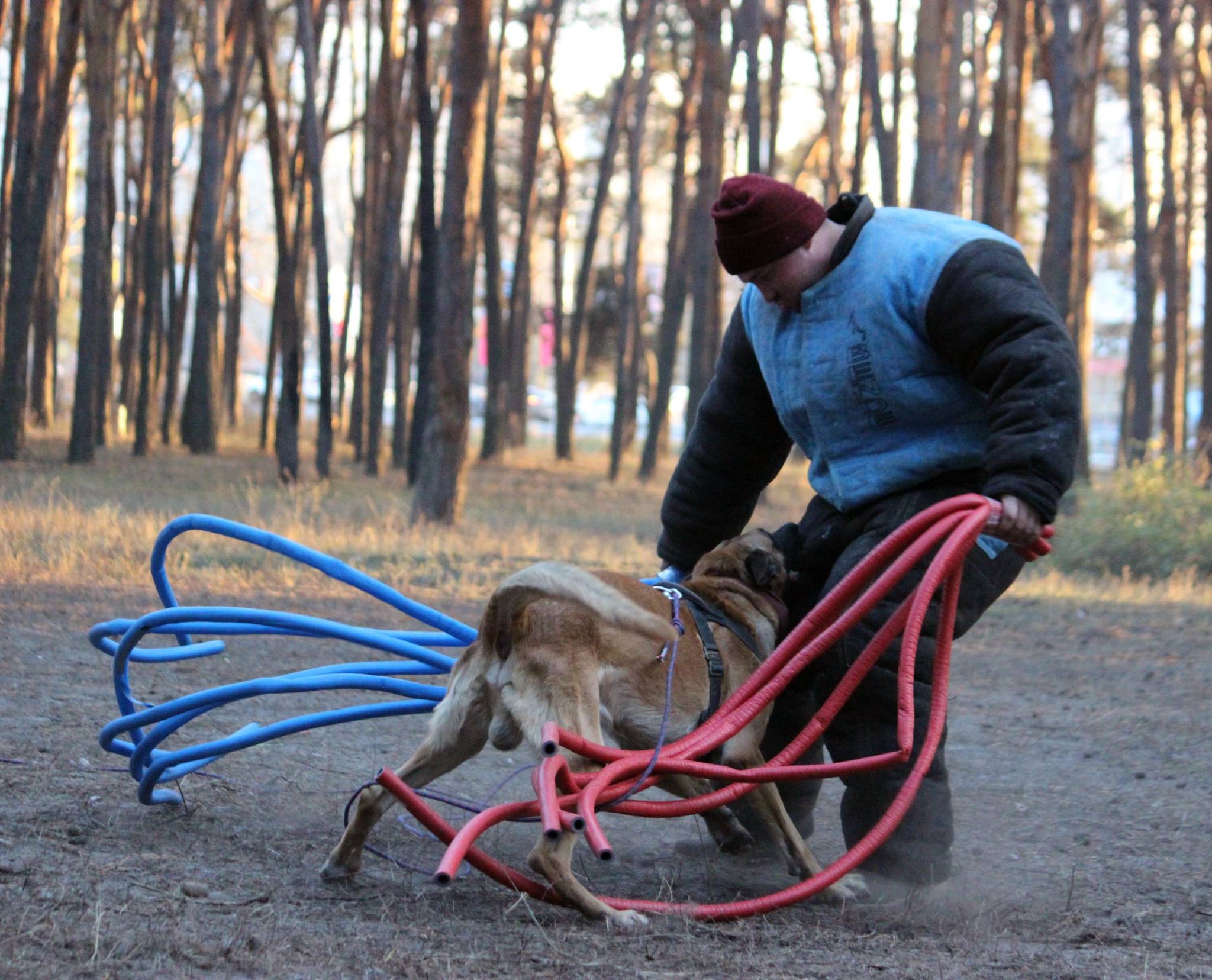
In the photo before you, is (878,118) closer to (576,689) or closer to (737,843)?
(737,843)

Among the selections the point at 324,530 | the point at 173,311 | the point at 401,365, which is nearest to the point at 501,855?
the point at 324,530

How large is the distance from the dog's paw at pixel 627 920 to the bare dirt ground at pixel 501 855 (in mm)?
39

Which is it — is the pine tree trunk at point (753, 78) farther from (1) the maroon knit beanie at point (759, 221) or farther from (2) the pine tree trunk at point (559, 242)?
(1) the maroon knit beanie at point (759, 221)

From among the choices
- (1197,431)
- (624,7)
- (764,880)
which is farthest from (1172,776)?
(624,7)

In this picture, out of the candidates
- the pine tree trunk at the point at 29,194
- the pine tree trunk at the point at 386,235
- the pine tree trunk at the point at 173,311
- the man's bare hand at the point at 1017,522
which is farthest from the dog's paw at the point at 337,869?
the pine tree trunk at the point at 173,311

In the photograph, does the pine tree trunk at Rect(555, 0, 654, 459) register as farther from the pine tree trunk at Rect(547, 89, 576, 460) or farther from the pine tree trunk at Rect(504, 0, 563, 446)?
the pine tree trunk at Rect(504, 0, 563, 446)

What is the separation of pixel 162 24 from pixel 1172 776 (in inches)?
632

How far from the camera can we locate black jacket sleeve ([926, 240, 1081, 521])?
11.5ft

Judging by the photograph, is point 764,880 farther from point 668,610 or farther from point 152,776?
point 152,776

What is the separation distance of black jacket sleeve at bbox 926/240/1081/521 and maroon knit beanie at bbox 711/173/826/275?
1.42 ft

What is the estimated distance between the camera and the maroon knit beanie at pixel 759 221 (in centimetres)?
388

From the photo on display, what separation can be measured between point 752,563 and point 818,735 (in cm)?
73

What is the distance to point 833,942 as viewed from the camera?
340cm

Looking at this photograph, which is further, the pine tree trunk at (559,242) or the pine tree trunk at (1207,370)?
Answer: the pine tree trunk at (559,242)
